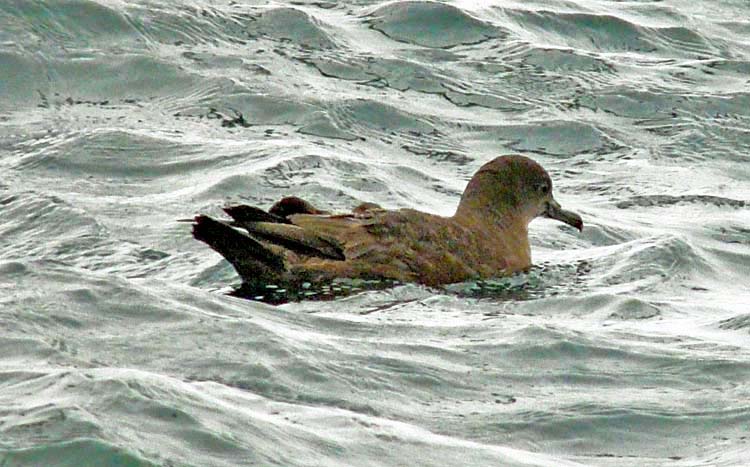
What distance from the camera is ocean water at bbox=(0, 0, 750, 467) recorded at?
A: 6.22m

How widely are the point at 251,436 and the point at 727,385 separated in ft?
9.23

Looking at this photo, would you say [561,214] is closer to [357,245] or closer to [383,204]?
[383,204]

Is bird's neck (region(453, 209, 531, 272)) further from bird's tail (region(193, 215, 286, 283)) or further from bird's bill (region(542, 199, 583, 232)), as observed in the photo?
bird's tail (region(193, 215, 286, 283))

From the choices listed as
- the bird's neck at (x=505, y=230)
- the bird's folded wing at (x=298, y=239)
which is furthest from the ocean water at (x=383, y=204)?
the bird's folded wing at (x=298, y=239)

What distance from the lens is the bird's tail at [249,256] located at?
891 cm

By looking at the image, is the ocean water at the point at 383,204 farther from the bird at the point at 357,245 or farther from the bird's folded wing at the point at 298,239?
the bird's folded wing at the point at 298,239

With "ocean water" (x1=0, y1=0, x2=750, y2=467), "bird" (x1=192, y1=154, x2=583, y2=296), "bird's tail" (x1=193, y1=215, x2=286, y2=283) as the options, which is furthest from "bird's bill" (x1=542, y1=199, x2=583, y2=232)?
"bird's tail" (x1=193, y1=215, x2=286, y2=283)

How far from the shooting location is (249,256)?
355 inches

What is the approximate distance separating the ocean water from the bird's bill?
0.28m

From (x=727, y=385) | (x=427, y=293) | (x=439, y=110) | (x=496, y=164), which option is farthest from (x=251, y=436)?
(x=439, y=110)

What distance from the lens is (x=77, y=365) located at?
635cm

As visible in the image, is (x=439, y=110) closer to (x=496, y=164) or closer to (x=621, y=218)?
(x=621, y=218)

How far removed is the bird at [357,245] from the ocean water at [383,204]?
193 millimetres

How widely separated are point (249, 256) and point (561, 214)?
2.54m
